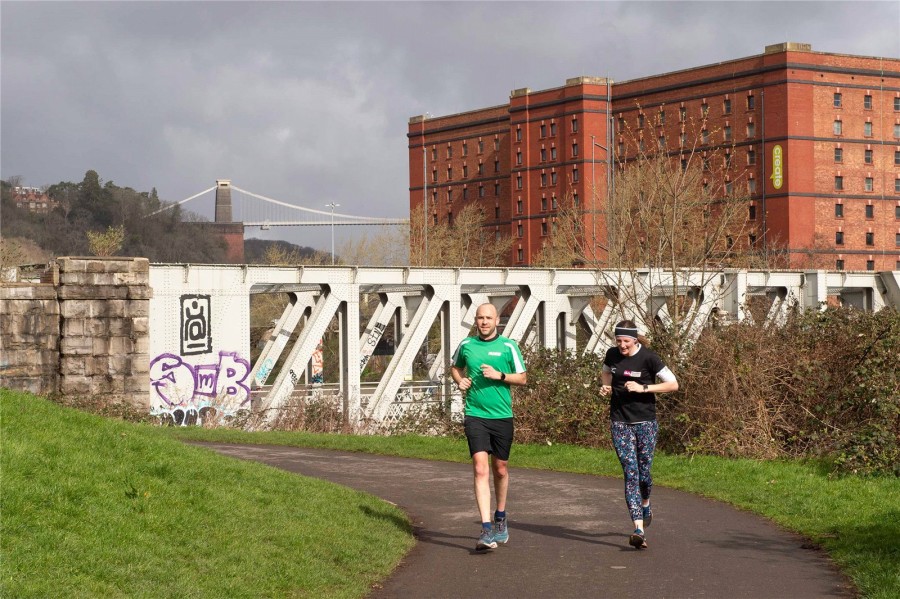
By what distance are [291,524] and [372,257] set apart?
217ft

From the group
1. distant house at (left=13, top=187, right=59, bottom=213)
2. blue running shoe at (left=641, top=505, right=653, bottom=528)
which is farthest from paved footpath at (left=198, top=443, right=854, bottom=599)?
distant house at (left=13, top=187, right=59, bottom=213)

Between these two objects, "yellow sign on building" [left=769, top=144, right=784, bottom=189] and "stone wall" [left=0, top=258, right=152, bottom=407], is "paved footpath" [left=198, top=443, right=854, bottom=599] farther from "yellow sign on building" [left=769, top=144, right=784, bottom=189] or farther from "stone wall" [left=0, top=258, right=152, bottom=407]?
"yellow sign on building" [left=769, top=144, right=784, bottom=189]

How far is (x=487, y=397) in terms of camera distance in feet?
30.8

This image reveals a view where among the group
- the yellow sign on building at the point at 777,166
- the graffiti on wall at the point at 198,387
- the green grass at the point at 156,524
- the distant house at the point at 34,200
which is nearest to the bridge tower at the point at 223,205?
the distant house at the point at 34,200

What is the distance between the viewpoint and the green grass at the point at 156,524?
6.99 meters

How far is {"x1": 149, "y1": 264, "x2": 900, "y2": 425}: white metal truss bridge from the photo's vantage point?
25.0m

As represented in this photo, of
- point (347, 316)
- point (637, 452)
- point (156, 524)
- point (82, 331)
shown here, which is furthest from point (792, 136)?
point (156, 524)

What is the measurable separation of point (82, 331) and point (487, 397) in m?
13.1

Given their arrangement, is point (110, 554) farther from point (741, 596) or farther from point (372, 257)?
point (372, 257)

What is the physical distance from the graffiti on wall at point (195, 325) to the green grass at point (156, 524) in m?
14.8

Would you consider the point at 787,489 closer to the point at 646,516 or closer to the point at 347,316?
the point at 646,516

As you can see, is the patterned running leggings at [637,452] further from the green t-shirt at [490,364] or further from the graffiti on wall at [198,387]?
the graffiti on wall at [198,387]

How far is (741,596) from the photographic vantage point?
7.68m

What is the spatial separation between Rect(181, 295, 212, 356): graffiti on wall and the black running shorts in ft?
56.1
